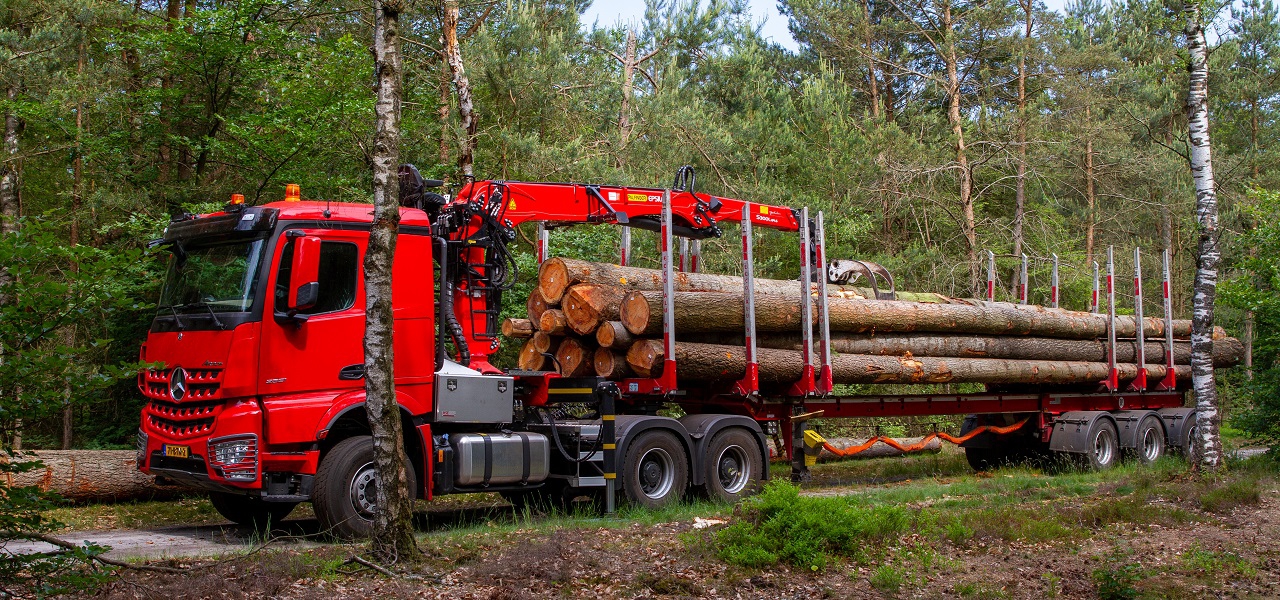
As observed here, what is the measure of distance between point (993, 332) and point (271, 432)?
10.2m

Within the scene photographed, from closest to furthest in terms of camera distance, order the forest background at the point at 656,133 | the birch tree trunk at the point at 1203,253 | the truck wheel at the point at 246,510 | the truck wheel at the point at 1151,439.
→ the truck wheel at the point at 246,510 → the birch tree trunk at the point at 1203,253 → the forest background at the point at 656,133 → the truck wheel at the point at 1151,439

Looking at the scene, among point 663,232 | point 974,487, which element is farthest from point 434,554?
point 974,487

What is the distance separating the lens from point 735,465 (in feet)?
36.2

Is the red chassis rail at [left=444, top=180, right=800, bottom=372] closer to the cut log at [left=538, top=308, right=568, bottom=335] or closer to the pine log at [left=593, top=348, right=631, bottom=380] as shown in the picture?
the cut log at [left=538, top=308, right=568, bottom=335]

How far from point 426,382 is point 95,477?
15.6ft

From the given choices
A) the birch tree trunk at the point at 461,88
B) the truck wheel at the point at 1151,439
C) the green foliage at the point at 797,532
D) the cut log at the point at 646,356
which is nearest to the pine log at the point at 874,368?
the cut log at the point at 646,356

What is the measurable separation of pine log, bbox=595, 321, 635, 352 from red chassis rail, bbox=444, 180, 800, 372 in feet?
3.79

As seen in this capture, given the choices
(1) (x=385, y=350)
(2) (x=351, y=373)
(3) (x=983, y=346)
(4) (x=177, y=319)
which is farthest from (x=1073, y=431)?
(4) (x=177, y=319)

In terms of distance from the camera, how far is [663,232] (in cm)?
1036

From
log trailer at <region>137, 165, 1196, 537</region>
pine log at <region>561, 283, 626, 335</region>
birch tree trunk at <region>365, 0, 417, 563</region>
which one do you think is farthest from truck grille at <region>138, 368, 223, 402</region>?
pine log at <region>561, 283, 626, 335</region>

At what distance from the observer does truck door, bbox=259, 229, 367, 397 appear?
318 inches

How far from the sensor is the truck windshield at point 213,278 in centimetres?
817

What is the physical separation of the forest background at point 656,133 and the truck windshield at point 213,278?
677mm

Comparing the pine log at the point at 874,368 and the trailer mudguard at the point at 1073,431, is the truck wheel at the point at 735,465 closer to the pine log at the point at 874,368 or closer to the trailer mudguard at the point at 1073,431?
the pine log at the point at 874,368
